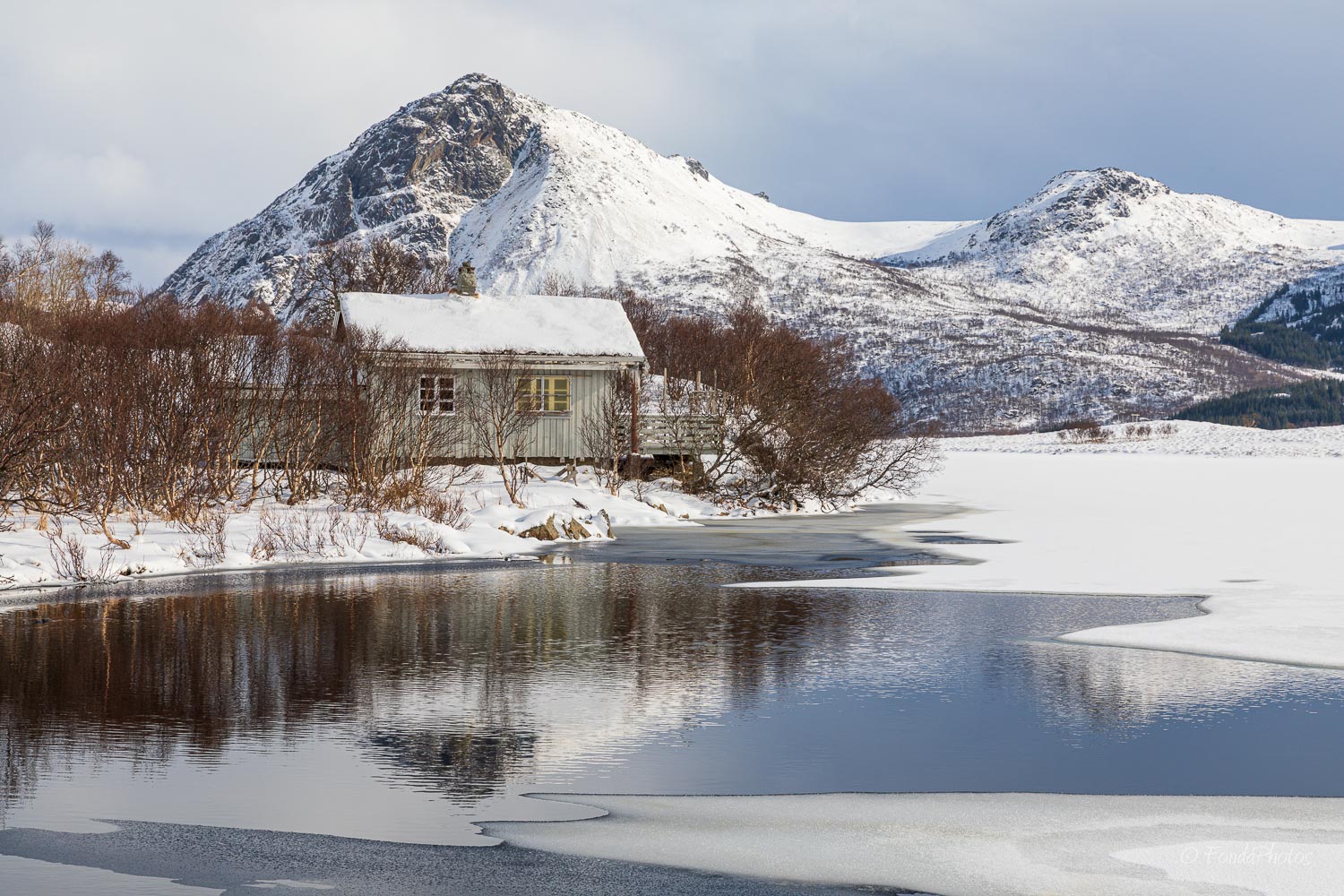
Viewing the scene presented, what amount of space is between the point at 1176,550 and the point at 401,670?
16.4 m

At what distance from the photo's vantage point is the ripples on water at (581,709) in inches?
301

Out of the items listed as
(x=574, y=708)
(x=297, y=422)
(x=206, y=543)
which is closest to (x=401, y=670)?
(x=574, y=708)

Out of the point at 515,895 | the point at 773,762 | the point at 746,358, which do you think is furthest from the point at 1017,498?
the point at 515,895

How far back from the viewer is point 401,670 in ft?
36.4

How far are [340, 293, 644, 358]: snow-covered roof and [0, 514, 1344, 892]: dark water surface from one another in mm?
22428

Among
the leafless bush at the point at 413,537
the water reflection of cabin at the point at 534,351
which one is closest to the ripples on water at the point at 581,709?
the leafless bush at the point at 413,537

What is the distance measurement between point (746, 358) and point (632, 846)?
31.5 meters

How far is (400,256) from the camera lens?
2844 inches

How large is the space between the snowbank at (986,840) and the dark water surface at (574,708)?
0.98 ft

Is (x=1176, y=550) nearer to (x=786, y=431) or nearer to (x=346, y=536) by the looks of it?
(x=346, y=536)

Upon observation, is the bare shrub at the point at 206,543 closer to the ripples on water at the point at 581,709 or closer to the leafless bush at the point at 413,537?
the leafless bush at the point at 413,537

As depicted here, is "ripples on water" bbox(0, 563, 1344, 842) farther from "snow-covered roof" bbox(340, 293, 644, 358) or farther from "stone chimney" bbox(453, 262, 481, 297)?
"stone chimney" bbox(453, 262, 481, 297)

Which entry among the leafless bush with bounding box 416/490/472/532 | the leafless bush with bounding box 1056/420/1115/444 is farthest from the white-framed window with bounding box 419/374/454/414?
the leafless bush with bounding box 1056/420/1115/444

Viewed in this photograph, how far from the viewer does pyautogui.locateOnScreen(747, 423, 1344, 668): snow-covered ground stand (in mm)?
13516
